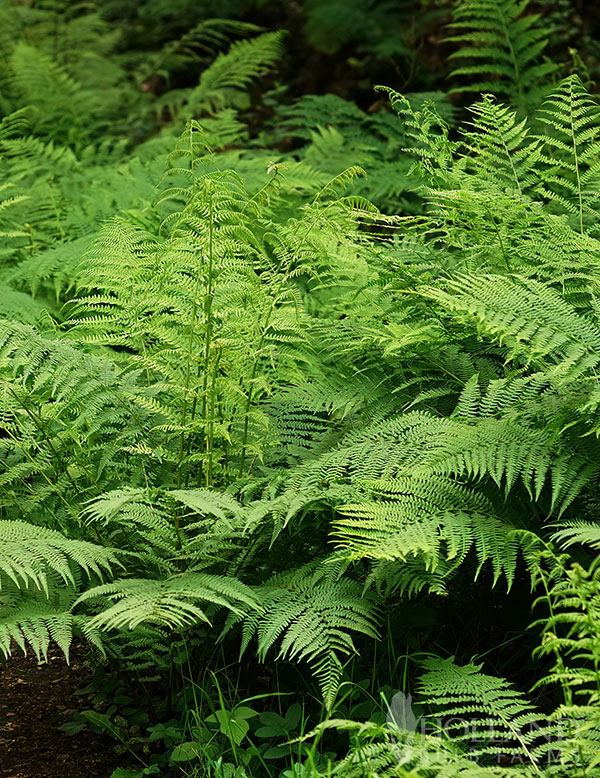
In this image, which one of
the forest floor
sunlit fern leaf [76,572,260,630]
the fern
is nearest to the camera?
sunlit fern leaf [76,572,260,630]

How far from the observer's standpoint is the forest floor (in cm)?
179

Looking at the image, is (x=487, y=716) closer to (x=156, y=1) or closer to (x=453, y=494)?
(x=453, y=494)

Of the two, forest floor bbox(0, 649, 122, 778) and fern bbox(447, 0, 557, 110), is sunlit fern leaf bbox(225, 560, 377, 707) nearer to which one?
forest floor bbox(0, 649, 122, 778)

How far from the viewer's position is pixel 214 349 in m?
1.90

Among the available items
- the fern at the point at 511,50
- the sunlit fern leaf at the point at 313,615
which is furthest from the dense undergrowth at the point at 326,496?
the fern at the point at 511,50

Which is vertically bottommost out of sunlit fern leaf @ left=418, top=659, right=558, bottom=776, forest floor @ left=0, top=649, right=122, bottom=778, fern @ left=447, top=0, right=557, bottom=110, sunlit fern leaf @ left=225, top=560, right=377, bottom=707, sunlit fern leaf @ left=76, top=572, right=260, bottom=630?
forest floor @ left=0, top=649, right=122, bottom=778

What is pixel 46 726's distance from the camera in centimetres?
192

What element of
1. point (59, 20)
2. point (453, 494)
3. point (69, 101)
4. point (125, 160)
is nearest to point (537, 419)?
point (453, 494)

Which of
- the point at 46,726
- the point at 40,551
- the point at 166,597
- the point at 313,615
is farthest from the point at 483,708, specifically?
the point at 46,726

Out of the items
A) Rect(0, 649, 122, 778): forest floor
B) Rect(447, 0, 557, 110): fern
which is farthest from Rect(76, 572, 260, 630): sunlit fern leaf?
Rect(447, 0, 557, 110): fern

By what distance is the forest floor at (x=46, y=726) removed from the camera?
1793 millimetres

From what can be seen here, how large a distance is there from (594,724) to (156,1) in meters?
7.46

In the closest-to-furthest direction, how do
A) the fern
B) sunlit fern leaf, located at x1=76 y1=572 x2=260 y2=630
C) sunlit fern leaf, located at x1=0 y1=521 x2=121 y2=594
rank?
1. sunlit fern leaf, located at x1=76 y1=572 x2=260 y2=630
2. sunlit fern leaf, located at x1=0 y1=521 x2=121 y2=594
3. the fern

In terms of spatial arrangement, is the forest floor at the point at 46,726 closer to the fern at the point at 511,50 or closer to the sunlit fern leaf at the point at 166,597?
the sunlit fern leaf at the point at 166,597
